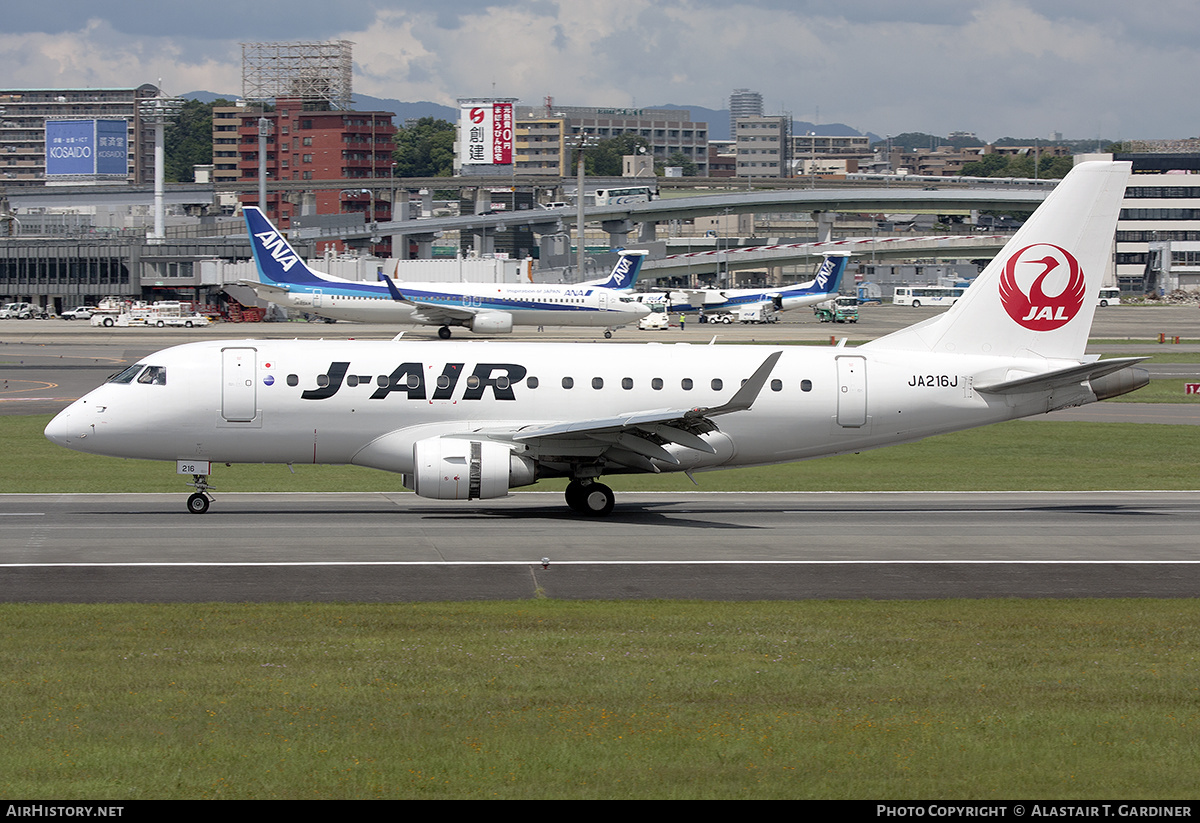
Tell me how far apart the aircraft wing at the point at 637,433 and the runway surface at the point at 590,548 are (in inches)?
66.4

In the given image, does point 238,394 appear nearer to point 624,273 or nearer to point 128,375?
point 128,375

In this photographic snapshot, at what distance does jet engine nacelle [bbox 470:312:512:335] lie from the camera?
10088 centimetres

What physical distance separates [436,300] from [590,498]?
74.0 m

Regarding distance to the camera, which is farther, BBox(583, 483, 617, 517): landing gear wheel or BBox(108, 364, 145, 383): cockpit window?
BBox(583, 483, 617, 517): landing gear wheel

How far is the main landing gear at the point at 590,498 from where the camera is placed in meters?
30.5

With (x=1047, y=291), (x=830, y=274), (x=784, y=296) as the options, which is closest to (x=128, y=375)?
(x=1047, y=291)

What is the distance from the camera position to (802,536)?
27891 mm

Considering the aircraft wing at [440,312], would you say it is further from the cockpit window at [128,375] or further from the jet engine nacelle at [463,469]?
the jet engine nacelle at [463,469]

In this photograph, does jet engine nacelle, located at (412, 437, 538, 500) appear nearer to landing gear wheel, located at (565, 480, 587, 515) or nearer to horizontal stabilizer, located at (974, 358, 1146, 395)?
landing gear wheel, located at (565, 480, 587, 515)

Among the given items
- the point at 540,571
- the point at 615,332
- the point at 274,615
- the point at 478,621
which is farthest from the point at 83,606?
the point at 615,332

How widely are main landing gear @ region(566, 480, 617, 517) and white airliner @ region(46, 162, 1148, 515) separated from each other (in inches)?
1.9

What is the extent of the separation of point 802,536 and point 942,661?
1139cm

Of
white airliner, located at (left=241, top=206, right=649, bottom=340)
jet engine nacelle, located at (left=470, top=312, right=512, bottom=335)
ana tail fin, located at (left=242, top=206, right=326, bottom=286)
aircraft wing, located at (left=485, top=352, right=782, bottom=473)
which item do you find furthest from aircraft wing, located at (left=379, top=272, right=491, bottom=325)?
aircraft wing, located at (left=485, top=352, right=782, bottom=473)
